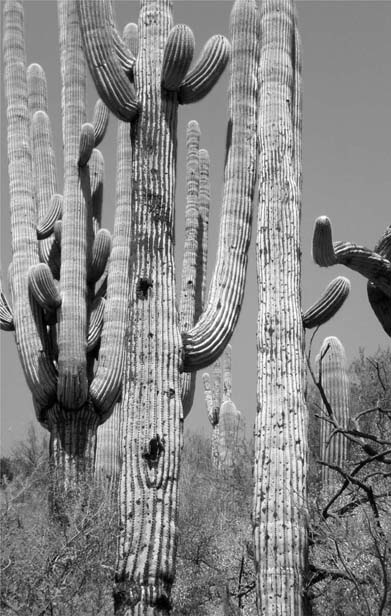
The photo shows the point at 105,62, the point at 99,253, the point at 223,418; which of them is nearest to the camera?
the point at 105,62

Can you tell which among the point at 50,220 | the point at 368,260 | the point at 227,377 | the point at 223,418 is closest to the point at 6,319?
the point at 50,220

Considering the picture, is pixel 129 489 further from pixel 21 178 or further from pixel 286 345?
pixel 21 178

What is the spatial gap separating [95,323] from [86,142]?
2.12 meters

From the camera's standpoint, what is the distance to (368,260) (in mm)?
8648

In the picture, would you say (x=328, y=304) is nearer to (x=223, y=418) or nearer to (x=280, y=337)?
(x=280, y=337)

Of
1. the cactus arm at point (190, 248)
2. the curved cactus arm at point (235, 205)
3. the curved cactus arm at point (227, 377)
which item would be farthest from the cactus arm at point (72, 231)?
the curved cactus arm at point (227, 377)

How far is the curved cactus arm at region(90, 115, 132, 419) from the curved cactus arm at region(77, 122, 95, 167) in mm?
356

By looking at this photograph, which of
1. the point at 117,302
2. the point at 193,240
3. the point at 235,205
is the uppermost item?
the point at 193,240

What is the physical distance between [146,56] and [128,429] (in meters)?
2.96

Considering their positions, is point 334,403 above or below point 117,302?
below

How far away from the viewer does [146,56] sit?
7.82m

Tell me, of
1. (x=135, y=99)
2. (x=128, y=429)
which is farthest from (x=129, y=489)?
(x=135, y=99)

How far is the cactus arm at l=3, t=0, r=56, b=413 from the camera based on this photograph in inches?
439

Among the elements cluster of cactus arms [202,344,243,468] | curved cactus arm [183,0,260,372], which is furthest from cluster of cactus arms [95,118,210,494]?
cluster of cactus arms [202,344,243,468]
